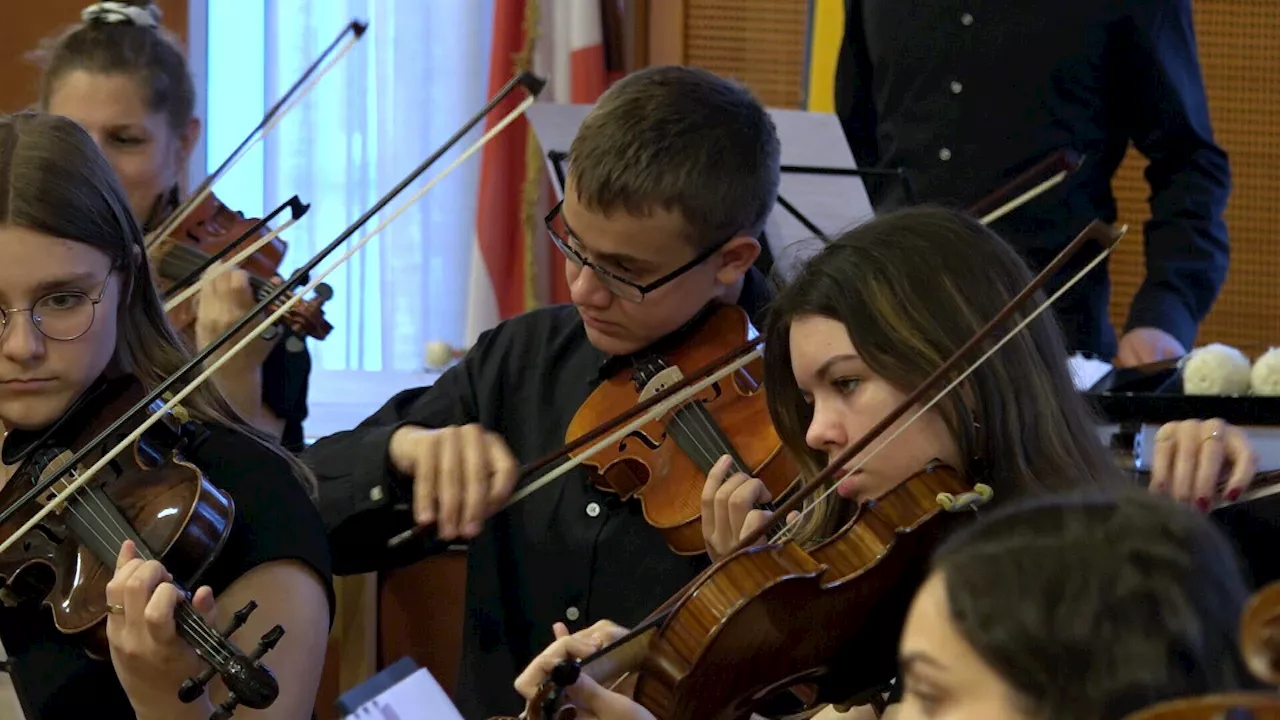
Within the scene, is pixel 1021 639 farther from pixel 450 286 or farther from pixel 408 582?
pixel 450 286

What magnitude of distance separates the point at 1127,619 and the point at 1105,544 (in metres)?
0.05

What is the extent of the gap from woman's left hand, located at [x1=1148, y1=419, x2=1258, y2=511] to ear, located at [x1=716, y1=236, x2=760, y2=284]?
0.51 m

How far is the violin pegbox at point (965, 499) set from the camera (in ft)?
4.13

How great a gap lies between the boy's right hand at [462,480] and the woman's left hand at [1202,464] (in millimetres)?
589

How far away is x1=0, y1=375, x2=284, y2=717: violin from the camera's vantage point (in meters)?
1.35

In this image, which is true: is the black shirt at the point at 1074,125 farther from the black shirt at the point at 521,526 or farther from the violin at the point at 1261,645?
Result: the violin at the point at 1261,645

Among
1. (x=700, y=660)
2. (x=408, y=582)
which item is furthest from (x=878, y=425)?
(x=408, y=582)

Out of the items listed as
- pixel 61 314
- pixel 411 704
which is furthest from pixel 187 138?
pixel 411 704

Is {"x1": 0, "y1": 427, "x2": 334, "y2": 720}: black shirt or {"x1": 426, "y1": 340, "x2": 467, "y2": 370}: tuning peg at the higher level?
{"x1": 0, "y1": 427, "x2": 334, "y2": 720}: black shirt

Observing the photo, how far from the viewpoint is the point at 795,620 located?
1.25 meters

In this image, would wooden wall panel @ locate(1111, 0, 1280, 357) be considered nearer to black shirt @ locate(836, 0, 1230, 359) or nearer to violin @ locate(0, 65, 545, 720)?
black shirt @ locate(836, 0, 1230, 359)

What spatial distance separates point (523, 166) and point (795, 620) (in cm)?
229

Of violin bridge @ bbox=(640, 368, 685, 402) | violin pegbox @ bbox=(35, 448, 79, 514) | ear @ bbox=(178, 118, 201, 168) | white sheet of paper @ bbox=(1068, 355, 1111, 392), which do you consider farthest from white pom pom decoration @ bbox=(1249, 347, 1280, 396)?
ear @ bbox=(178, 118, 201, 168)

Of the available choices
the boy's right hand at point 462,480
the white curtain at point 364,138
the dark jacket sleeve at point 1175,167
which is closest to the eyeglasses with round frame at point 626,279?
the boy's right hand at point 462,480
